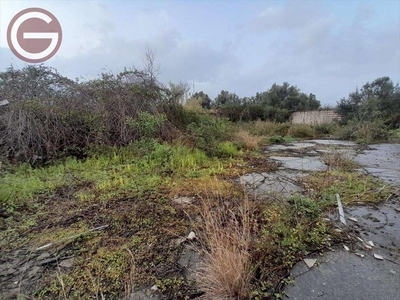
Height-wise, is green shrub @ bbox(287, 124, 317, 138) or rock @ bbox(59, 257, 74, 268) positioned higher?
green shrub @ bbox(287, 124, 317, 138)

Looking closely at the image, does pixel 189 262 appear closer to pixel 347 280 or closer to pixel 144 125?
pixel 347 280

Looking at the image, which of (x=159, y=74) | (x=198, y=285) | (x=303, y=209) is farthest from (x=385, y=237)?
(x=159, y=74)

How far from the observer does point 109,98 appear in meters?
4.38

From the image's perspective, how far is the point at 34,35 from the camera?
3637 millimetres

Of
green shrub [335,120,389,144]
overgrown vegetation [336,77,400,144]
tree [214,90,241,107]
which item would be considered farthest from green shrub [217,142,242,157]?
tree [214,90,241,107]

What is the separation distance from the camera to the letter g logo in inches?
140

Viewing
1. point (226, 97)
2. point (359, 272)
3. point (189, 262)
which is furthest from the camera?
point (226, 97)

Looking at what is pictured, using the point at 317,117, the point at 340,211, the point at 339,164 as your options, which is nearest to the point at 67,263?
the point at 340,211

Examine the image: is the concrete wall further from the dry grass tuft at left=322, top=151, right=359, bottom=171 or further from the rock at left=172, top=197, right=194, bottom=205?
the rock at left=172, top=197, right=194, bottom=205

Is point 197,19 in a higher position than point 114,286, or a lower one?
higher

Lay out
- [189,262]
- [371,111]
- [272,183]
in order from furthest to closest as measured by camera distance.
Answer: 1. [371,111]
2. [272,183]
3. [189,262]

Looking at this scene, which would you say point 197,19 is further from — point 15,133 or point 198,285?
point 198,285

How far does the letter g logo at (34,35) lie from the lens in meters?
3.56

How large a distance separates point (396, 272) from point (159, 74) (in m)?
5.84
